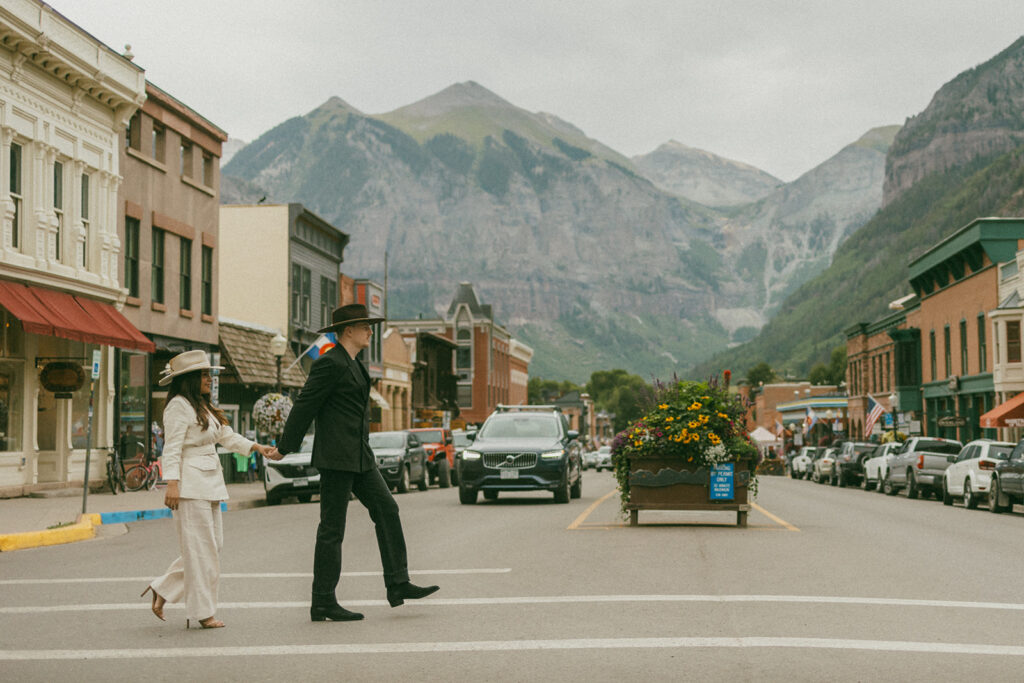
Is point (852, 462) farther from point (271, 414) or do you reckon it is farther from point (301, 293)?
point (301, 293)

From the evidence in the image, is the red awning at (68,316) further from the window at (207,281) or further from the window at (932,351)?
the window at (932,351)

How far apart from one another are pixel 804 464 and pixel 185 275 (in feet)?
111

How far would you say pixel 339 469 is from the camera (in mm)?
8922

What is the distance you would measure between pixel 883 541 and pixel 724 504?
7.76 ft

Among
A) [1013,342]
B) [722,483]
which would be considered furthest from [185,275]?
[1013,342]

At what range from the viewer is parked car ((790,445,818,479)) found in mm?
57688

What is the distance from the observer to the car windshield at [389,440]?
31.8 meters

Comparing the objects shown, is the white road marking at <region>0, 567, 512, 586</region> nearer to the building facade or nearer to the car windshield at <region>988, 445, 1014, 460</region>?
the car windshield at <region>988, 445, 1014, 460</region>

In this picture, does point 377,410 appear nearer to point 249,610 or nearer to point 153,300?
point 153,300

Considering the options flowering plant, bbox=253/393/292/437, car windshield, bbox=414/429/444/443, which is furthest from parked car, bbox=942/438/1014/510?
flowering plant, bbox=253/393/292/437

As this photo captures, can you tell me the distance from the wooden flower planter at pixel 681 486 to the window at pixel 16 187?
14809mm

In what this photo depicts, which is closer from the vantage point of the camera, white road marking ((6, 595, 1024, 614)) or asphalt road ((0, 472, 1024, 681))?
asphalt road ((0, 472, 1024, 681))

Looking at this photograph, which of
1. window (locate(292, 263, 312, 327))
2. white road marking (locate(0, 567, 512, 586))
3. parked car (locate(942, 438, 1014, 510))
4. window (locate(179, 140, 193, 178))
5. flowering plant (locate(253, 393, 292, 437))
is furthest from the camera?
window (locate(292, 263, 312, 327))

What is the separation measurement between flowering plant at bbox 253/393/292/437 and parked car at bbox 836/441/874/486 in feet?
66.7
